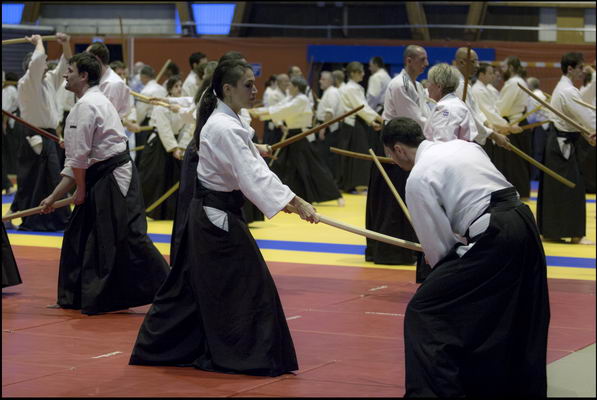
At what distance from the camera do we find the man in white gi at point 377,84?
15688 millimetres

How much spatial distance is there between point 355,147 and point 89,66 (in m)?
9.43

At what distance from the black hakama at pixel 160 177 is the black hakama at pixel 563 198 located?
432 cm

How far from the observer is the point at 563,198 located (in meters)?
10.7

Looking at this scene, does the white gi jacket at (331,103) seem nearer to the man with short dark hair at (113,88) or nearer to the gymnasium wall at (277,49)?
the gymnasium wall at (277,49)

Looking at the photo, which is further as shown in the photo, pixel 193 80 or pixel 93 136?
pixel 193 80

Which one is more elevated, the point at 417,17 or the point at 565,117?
the point at 417,17

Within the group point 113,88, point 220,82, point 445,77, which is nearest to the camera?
point 220,82

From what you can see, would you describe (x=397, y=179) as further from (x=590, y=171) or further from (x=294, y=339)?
(x=590, y=171)

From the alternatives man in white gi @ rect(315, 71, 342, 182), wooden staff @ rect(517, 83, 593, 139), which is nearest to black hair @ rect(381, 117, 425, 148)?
wooden staff @ rect(517, 83, 593, 139)

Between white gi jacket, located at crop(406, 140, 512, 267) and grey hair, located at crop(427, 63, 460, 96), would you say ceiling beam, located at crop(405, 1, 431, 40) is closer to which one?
grey hair, located at crop(427, 63, 460, 96)

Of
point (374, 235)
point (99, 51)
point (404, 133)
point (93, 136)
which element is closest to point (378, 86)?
point (99, 51)

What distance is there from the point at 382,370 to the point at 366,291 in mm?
2493

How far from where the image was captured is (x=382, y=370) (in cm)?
534

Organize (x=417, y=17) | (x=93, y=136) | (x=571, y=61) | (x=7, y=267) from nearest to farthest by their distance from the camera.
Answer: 1. (x=93, y=136)
2. (x=7, y=267)
3. (x=571, y=61)
4. (x=417, y=17)
